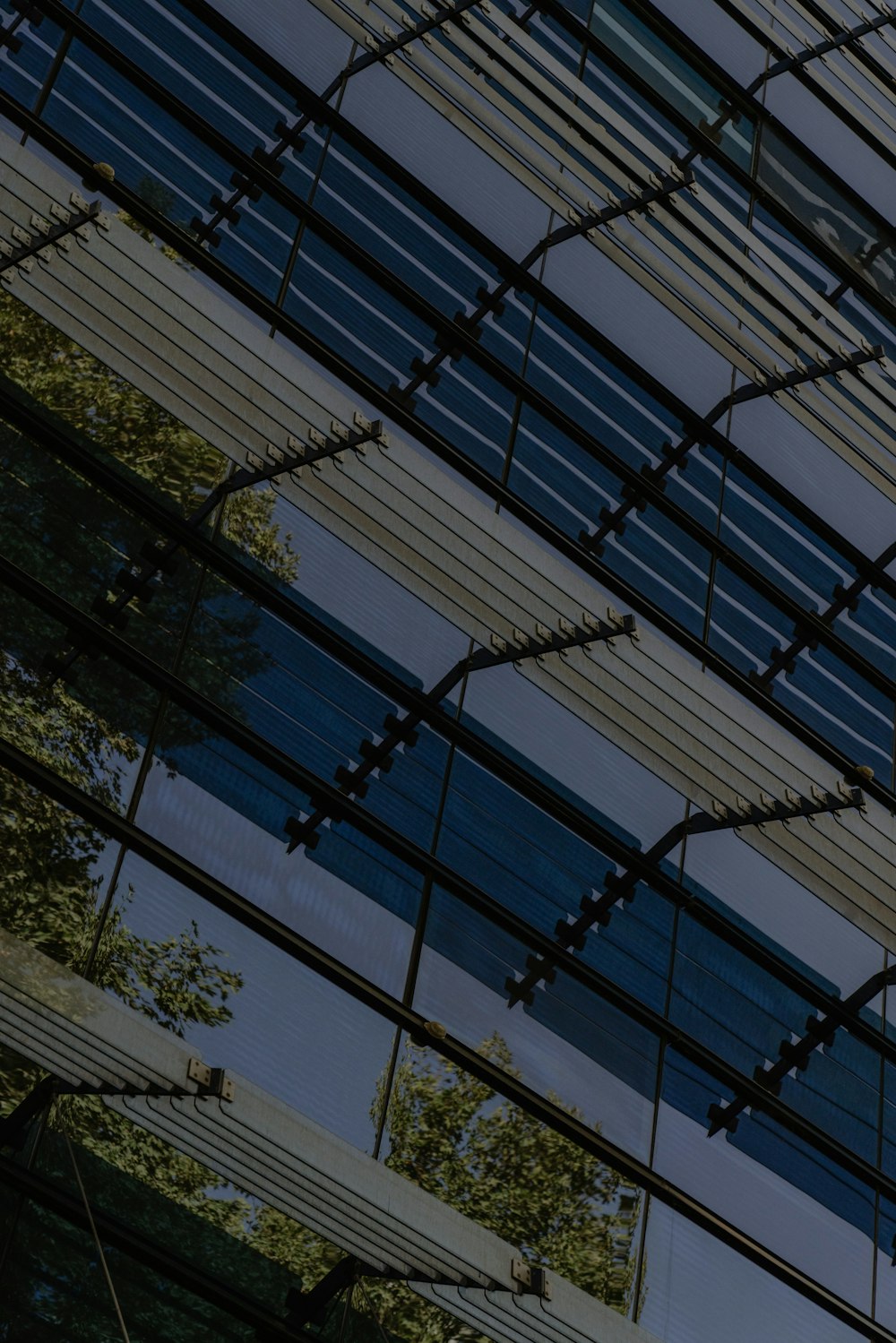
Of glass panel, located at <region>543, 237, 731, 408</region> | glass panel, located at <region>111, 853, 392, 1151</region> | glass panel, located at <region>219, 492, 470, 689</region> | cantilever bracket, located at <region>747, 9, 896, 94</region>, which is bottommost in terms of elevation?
glass panel, located at <region>111, 853, 392, 1151</region>

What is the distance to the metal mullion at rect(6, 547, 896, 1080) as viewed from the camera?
41.1 feet

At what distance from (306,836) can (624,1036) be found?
2929 mm

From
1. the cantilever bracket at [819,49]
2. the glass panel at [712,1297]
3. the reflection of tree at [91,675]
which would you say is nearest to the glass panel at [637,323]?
the cantilever bracket at [819,49]

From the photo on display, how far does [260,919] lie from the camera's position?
12.5m

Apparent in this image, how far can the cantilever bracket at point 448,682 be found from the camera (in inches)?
522

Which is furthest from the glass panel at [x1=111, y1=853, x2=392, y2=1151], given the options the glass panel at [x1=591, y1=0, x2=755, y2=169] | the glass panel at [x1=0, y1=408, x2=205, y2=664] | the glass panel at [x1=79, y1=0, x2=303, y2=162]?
the glass panel at [x1=591, y1=0, x2=755, y2=169]

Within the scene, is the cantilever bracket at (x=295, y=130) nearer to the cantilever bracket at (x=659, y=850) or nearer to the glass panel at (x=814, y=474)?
the glass panel at (x=814, y=474)

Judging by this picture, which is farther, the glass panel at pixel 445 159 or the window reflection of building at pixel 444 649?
the glass panel at pixel 445 159

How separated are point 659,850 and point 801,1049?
2.02m

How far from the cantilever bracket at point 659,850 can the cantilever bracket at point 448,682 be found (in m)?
1.77

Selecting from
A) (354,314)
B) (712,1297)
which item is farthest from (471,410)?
(712,1297)

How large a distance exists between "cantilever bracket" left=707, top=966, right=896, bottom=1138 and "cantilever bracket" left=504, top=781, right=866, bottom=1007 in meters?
1.71

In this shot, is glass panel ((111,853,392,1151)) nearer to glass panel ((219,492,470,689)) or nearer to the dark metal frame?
glass panel ((219,492,470,689))

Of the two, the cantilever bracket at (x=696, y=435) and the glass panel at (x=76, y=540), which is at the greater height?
the cantilever bracket at (x=696, y=435)
